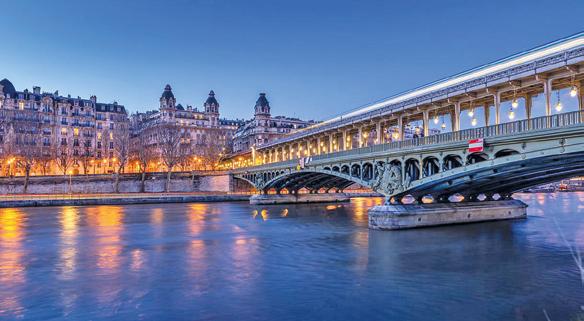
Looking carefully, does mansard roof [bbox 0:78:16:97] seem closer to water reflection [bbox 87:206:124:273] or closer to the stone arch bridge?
water reflection [bbox 87:206:124:273]

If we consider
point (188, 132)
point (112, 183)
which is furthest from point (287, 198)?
point (188, 132)

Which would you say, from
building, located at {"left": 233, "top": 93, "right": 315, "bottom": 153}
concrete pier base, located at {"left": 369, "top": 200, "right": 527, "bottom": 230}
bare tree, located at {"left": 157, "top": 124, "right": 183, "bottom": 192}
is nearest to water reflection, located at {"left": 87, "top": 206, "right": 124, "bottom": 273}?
concrete pier base, located at {"left": 369, "top": 200, "right": 527, "bottom": 230}

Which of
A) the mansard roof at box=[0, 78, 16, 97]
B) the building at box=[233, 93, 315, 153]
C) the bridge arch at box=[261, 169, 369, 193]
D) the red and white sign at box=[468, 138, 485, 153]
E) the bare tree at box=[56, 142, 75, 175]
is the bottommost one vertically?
the bridge arch at box=[261, 169, 369, 193]

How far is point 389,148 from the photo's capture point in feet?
125

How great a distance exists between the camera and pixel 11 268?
2233 cm

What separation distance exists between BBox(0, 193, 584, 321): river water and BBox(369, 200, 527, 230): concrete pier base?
1608mm

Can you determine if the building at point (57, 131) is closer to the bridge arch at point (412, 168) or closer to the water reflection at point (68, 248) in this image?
the water reflection at point (68, 248)

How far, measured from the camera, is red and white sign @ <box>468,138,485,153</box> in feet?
90.2

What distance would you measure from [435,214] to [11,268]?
31.0 metres

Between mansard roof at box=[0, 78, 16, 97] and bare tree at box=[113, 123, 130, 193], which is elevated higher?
mansard roof at box=[0, 78, 16, 97]

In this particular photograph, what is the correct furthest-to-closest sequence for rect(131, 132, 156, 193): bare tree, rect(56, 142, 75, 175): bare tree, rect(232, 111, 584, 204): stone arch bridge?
1. rect(56, 142, 75, 175): bare tree
2. rect(131, 132, 156, 193): bare tree
3. rect(232, 111, 584, 204): stone arch bridge

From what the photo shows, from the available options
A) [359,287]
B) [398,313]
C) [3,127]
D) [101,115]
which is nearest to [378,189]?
[359,287]

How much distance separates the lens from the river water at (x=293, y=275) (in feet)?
49.6

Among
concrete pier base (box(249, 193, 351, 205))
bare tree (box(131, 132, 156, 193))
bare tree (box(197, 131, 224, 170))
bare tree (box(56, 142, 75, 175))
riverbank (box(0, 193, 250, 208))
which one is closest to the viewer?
riverbank (box(0, 193, 250, 208))
